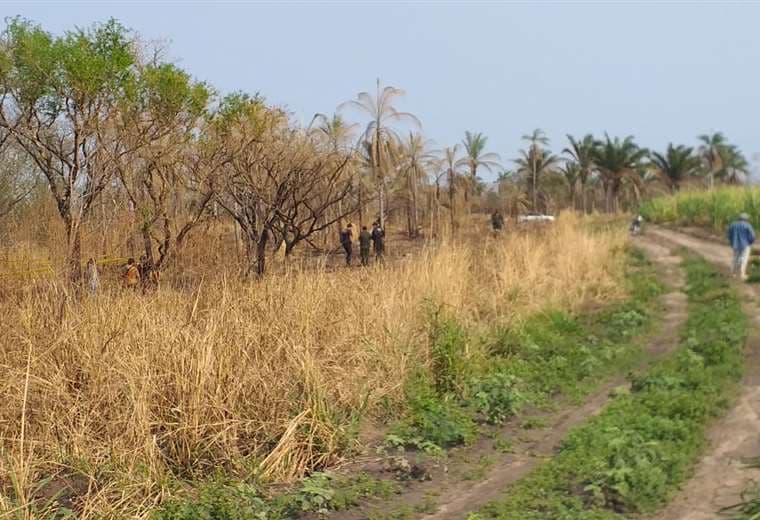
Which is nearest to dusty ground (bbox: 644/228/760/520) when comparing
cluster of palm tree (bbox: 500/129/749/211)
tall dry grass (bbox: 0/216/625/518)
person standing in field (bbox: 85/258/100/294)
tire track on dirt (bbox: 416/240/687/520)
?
tire track on dirt (bbox: 416/240/687/520)

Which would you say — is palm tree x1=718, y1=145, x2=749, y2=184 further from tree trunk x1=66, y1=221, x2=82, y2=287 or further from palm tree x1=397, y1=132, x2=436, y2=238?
tree trunk x1=66, y1=221, x2=82, y2=287

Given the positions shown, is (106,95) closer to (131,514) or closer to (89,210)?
(89,210)

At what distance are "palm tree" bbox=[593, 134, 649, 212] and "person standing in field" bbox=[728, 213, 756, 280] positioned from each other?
41296 millimetres

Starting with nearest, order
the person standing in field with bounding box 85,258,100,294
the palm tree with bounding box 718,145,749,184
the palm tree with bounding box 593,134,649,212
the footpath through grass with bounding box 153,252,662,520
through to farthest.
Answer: the footpath through grass with bounding box 153,252,662,520, the person standing in field with bounding box 85,258,100,294, the palm tree with bounding box 593,134,649,212, the palm tree with bounding box 718,145,749,184

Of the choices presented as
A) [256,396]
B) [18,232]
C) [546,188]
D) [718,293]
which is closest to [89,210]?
[18,232]

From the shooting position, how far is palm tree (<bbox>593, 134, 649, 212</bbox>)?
5578 cm

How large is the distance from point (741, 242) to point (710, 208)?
15751mm

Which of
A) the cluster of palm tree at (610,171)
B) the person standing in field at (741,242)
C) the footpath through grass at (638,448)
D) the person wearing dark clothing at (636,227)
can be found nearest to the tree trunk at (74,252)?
the footpath through grass at (638,448)

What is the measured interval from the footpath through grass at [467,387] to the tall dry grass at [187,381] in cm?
26

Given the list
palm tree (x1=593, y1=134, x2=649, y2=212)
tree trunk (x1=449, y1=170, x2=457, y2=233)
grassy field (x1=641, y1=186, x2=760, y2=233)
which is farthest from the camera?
palm tree (x1=593, y1=134, x2=649, y2=212)

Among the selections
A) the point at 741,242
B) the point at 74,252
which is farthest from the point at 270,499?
the point at 741,242

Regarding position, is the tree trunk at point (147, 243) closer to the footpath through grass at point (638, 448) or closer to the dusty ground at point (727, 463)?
the footpath through grass at point (638, 448)

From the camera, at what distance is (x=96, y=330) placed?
6.07 m

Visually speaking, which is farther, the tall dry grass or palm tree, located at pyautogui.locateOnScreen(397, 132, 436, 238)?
palm tree, located at pyautogui.locateOnScreen(397, 132, 436, 238)
